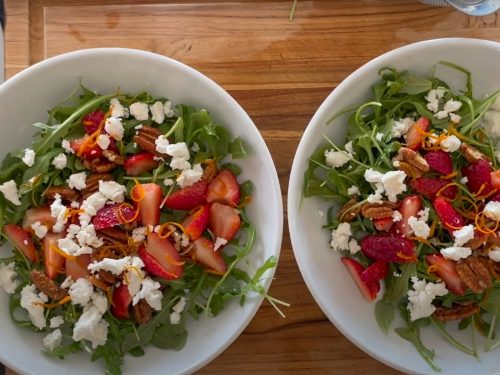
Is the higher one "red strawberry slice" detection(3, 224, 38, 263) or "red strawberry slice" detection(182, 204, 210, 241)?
"red strawberry slice" detection(182, 204, 210, 241)

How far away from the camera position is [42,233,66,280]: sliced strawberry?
4.18ft

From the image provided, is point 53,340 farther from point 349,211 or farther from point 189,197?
point 349,211

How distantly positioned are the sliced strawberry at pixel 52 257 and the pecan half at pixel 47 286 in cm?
1

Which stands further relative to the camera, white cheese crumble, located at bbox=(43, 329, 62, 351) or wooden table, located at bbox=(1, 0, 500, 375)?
wooden table, located at bbox=(1, 0, 500, 375)

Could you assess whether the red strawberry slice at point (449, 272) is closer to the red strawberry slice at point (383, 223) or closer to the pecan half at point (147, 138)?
the red strawberry slice at point (383, 223)

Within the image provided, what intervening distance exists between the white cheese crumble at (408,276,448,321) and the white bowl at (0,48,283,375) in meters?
0.28

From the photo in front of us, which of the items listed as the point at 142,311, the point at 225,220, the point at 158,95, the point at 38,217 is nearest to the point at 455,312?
the point at 225,220

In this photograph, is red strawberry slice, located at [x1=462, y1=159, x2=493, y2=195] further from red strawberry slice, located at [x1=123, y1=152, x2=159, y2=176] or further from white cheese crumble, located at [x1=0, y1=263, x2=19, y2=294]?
white cheese crumble, located at [x1=0, y1=263, x2=19, y2=294]

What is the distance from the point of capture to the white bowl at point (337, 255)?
50.0 inches

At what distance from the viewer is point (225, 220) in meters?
1.30

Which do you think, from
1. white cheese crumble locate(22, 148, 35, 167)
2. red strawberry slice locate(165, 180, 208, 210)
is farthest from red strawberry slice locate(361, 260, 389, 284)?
white cheese crumble locate(22, 148, 35, 167)

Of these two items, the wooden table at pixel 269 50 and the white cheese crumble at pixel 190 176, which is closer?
the white cheese crumble at pixel 190 176

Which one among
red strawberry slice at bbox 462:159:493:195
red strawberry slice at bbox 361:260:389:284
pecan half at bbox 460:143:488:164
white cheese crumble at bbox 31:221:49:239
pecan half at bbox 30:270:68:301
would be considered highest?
pecan half at bbox 460:143:488:164

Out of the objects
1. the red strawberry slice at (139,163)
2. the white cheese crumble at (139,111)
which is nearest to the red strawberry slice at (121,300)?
the red strawberry slice at (139,163)
